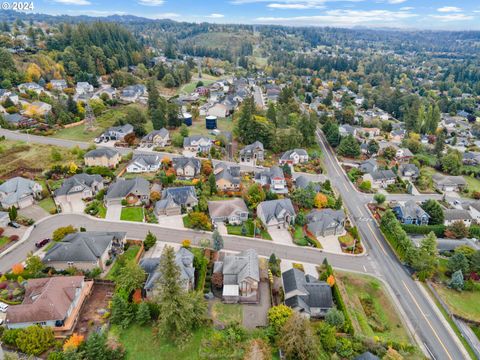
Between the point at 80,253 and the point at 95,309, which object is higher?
the point at 80,253

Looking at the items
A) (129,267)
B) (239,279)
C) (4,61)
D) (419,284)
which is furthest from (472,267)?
(4,61)

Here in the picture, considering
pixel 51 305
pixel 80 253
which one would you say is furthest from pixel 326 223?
pixel 51 305

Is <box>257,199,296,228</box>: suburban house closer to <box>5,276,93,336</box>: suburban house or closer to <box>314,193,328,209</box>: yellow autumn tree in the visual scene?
<box>314,193,328,209</box>: yellow autumn tree

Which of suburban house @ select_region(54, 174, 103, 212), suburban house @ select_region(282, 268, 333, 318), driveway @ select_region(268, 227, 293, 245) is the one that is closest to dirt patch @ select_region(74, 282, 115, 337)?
suburban house @ select_region(282, 268, 333, 318)

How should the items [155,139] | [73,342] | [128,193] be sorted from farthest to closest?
[155,139]
[128,193]
[73,342]

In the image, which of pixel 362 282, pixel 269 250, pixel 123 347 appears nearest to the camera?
pixel 123 347

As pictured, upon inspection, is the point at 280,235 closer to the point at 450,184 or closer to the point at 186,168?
the point at 186,168

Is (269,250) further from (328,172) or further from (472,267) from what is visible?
(328,172)
